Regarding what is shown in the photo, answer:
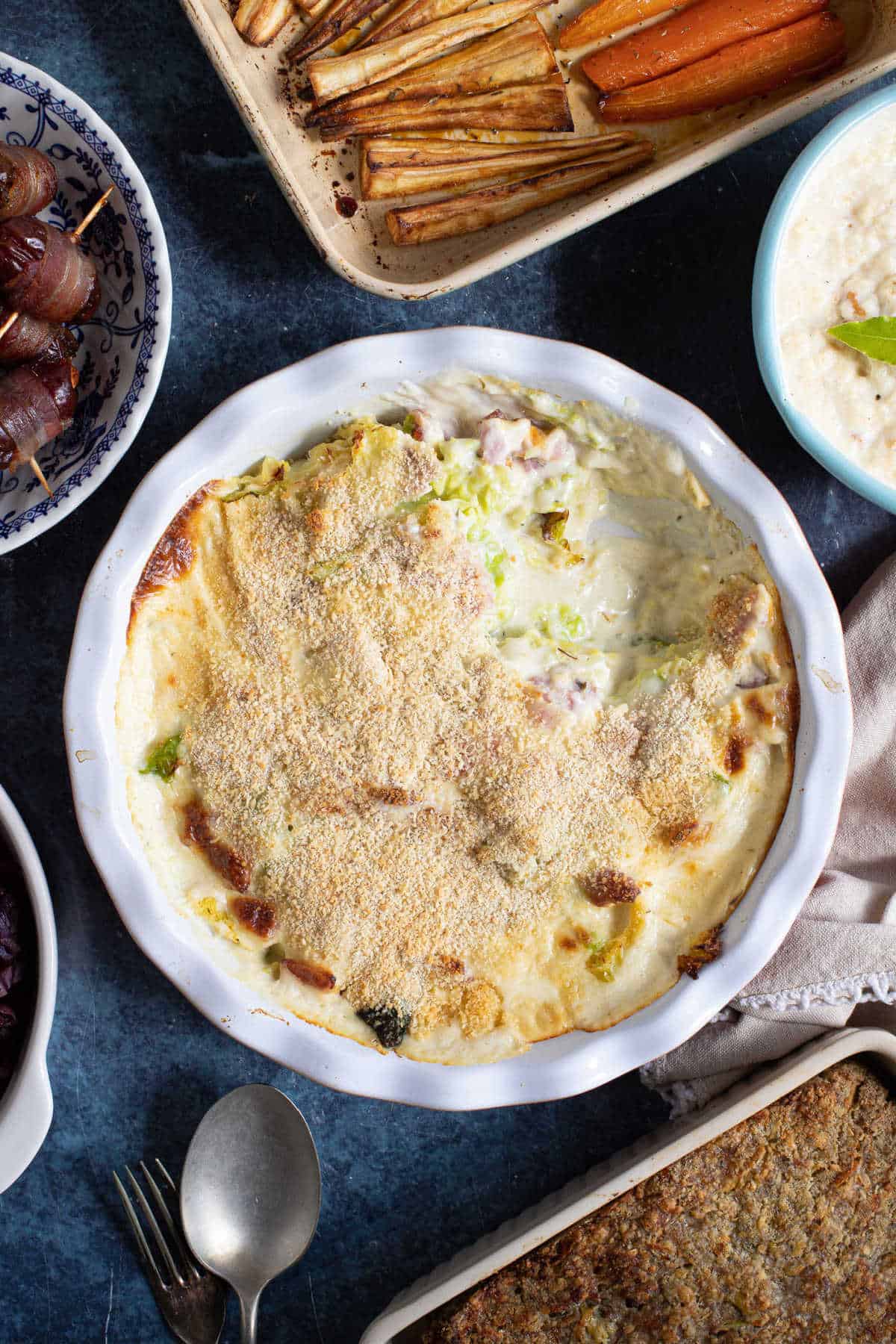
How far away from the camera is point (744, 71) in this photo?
236cm

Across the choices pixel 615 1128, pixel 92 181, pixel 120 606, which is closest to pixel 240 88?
pixel 92 181

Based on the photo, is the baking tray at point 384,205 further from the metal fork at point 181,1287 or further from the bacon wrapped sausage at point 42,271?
the metal fork at point 181,1287

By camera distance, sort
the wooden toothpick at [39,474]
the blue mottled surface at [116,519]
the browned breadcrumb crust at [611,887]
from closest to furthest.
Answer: the wooden toothpick at [39,474] < the browned breadcrumb crust at [611,887] < the blue mottled surface at [116,519]

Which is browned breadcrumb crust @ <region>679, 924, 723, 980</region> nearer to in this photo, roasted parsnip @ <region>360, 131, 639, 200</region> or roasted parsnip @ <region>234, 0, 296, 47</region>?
roasted parsnip @ <region>360, 131, 639, 200</region>

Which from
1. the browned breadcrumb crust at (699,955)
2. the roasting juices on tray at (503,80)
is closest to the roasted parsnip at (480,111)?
the roasting juices on tray at (503,80)

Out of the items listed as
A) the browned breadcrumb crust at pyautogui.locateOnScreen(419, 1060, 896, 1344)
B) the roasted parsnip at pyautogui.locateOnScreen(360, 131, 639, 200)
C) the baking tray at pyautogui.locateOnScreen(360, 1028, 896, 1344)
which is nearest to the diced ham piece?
the roasted parsnip at pyautogui.locateOnScreen(360, 131, 639, 200)

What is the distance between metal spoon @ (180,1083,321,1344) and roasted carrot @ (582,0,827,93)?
2.39 metres

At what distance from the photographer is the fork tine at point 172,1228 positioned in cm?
252

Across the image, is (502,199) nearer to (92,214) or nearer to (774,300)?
(774,300)

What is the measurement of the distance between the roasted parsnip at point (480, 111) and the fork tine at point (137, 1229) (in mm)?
2384

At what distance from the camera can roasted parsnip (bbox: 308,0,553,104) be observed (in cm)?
229

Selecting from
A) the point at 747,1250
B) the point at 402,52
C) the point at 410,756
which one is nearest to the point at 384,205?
the point at 402,52

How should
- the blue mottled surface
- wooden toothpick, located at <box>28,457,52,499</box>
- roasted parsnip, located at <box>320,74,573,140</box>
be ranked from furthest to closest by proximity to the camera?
the blue mottled surface
roasted parsnip, located at <box>320,74,573,140</box>
wooden toothpick, located at <box>28,457,52,499</box>

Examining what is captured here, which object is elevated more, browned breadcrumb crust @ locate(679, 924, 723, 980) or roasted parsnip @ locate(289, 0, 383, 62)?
roasted parsnip @ locate(289, 0, 383, 62)
